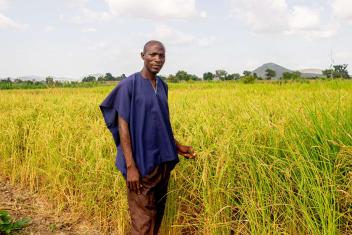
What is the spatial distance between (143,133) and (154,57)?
441 mm

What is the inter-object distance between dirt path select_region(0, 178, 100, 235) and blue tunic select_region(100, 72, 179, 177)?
1.27 metres

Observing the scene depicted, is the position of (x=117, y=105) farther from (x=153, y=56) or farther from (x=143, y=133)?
(x=153, y=56)

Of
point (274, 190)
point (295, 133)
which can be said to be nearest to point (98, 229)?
point (274, 190)

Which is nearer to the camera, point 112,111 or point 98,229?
point 112,111

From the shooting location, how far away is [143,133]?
2125 millimetres

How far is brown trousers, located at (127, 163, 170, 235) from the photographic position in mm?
2166

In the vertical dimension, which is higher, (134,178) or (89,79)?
(89,79)

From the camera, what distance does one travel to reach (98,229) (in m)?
3.09

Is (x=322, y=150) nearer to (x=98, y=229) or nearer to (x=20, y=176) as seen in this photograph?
(x=98, y=229)

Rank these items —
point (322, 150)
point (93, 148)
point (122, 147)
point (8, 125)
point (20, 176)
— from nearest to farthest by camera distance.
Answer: point (122, 147)
point (322, 150)
point (93, 148)
point (20, 176)
point (8, 125)

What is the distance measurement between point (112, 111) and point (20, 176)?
2.78 metres

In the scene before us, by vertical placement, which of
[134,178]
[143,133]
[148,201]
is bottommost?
[148,201]

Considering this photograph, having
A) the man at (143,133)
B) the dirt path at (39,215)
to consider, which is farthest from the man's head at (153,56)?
the dirt path at (39,215)

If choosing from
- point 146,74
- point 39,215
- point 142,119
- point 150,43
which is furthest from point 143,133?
point 39,215
